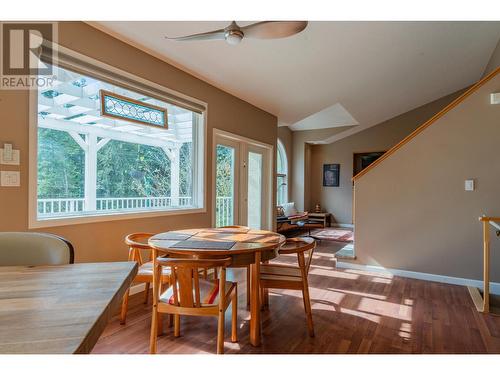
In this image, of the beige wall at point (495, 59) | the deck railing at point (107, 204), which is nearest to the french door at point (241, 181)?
the deck railing at point (107, 204)

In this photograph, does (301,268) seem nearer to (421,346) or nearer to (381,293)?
(421,346)

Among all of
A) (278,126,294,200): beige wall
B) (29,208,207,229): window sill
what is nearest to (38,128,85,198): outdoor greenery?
(29,208,207,229): window sill

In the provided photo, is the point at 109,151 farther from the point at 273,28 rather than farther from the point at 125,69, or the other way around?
the point at 273,28

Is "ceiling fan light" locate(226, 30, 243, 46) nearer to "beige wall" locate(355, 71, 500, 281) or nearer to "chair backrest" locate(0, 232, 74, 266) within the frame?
"chair backrest" locate(0, 232, 74, 266)

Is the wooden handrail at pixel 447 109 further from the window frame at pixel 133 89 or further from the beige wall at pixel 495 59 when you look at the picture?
the window frame at pixel 133 89

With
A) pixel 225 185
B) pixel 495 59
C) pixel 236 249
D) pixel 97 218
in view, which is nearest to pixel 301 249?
pixel 236 249

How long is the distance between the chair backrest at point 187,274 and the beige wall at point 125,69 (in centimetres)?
118

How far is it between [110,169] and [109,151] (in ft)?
0.62

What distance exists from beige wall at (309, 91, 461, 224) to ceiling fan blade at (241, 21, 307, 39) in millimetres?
6660

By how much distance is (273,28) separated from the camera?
1988 mm

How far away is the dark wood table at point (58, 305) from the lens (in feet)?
1.86
